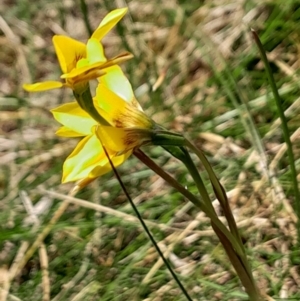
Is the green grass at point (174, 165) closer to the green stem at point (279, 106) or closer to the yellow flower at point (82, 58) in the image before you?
the green stem at point (279, 106)

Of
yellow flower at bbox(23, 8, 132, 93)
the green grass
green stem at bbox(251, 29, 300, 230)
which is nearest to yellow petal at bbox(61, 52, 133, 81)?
yellow flower at bbox(23, 8, 132, 93)

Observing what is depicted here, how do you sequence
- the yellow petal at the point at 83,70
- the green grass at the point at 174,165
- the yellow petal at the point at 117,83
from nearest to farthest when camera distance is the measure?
the yellow petal at the point at 83,70 < the yellow petal at the point at 117,83 < the green grass at the point at 174,165

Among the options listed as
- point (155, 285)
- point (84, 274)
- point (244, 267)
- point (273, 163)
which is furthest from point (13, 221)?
point (244, 267)

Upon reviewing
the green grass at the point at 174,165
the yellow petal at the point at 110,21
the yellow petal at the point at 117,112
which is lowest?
the yellow petal at the point at 117,112

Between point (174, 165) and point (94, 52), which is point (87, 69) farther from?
point (174, 165)

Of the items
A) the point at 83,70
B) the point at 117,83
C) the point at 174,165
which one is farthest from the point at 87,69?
the point at 174,165

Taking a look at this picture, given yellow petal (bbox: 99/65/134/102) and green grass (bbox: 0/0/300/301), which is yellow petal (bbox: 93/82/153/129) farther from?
green grass (bbox: 0/0/300/301)

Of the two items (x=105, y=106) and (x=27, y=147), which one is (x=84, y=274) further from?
(x=105, y=106)

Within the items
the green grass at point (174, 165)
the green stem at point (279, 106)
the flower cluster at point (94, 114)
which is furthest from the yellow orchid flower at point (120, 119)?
the green grass at point (174, 165)
